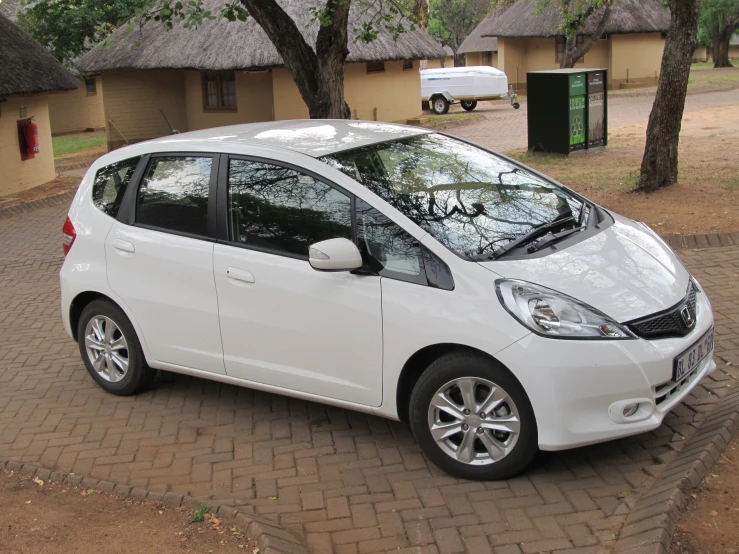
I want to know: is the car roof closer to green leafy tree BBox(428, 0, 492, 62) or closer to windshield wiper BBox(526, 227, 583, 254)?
windshield wiper BBox(526, 227, 583, 254)

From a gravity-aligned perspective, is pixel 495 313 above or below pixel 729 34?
below

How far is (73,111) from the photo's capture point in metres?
37.6

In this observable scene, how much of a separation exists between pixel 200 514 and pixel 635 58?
3926 cm

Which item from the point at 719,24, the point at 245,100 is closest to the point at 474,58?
the point at 719,24

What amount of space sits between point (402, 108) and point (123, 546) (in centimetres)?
2513

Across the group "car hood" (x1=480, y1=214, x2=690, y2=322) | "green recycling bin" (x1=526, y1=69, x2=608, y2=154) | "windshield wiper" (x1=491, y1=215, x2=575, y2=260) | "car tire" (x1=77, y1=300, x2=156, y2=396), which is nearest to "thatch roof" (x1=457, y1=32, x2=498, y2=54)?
"green recycling bin" (x1=526, y1=69, x2=608, y2=154)

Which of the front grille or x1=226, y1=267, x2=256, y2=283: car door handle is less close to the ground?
x1=226, y1=267, x2=256, y2=283: car door handle

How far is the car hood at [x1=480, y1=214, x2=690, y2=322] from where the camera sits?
449 cm

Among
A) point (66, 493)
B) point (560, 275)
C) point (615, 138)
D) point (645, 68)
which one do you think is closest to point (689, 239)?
point (560, 275)

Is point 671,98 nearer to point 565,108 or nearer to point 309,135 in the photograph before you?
point 565,108

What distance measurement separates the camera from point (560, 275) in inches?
180

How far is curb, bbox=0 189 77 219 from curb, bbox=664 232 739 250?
34.7 ft

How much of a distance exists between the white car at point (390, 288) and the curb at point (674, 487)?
288mm

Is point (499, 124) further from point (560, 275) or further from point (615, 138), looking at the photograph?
point (560, 275)
